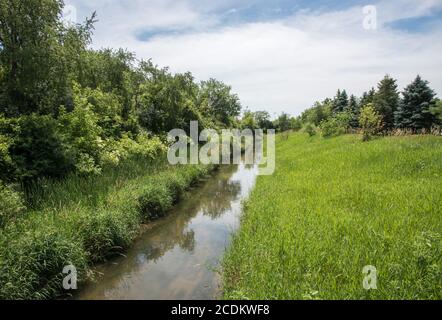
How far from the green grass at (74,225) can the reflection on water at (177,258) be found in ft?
1.39

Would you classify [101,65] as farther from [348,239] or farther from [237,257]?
[348,239]

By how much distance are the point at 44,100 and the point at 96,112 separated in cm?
314

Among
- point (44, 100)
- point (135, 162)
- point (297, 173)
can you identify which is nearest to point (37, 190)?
point (44, 100)

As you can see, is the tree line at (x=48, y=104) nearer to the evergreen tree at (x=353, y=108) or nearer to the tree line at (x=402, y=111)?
the tree line at (x=402, y=111)

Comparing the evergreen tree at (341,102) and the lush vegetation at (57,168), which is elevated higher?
the evergreen tree at (341,102)

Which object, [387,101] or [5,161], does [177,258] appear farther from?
[387,101]

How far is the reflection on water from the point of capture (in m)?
5.72

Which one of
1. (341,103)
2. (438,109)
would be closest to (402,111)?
(438,109)

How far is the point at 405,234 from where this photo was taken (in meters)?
5.75

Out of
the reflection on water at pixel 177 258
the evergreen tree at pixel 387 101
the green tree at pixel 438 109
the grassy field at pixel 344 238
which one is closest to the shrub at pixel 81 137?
the reflection on water at pixel 177 258

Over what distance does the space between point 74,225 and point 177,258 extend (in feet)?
8.15

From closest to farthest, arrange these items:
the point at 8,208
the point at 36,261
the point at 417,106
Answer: the point at 36,261 → the point at 8,208 → the point at 417,106

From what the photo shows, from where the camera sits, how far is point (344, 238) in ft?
18.9

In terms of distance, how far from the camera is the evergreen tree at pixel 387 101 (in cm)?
2738
